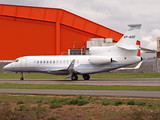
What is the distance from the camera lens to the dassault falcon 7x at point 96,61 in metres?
29.3

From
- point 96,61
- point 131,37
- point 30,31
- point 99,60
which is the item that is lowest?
point 96,61

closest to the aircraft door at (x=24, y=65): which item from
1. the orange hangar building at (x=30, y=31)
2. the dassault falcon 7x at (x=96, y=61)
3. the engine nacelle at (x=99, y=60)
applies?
the dassault falcon 7x at (x=96, y=61)

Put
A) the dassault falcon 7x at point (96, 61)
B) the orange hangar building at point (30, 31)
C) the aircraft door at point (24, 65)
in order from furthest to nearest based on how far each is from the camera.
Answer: the orange hangar building at point (30, 31) < the aircraft door at point (24, 65) < the dassault falcon 7x at point (96, 61)

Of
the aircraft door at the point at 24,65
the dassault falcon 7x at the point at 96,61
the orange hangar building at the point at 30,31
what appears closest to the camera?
the dassault falcon 7x at the point at 96,61

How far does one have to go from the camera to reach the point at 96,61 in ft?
97.1

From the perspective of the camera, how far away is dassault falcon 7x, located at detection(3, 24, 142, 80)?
29312 mm

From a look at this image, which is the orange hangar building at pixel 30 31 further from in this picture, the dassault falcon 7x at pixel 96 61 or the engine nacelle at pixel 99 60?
the engine nacelle at pixel 99 60

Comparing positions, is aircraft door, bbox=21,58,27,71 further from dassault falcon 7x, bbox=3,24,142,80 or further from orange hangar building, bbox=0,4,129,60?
orange hangar building, bbox=0,4,129,60

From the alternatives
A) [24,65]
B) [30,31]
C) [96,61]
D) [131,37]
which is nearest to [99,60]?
[96,61]

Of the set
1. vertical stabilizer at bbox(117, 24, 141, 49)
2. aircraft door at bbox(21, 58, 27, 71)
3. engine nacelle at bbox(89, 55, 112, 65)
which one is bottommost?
aircraft door at bbox(21, 58, 27, 71)

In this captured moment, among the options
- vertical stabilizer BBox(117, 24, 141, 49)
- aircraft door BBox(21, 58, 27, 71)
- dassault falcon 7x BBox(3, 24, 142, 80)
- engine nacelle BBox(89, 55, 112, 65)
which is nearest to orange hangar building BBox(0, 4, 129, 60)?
aircraft door BBox(21, 58, 27, 71)

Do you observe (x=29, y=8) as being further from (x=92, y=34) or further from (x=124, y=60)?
(x=124, y=60)

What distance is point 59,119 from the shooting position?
942cm

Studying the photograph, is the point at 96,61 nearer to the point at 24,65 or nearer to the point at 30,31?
the point at 24,65
